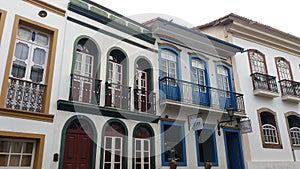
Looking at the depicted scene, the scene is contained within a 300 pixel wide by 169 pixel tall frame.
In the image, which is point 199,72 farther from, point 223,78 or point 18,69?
point 18,69

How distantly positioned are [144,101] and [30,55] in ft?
14.3

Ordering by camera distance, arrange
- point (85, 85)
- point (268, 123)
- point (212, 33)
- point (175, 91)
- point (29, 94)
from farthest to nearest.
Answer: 1. point (212, 33)
2. point (268, 123)
3. point (175, 91)
4. point (85, 85)
5. point (29, 94)

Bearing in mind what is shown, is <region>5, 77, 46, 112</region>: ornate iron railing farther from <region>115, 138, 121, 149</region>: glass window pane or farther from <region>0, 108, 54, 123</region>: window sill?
<region>115, 138, 121, 149</region>: glass window pane

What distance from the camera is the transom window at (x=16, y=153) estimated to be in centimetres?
650

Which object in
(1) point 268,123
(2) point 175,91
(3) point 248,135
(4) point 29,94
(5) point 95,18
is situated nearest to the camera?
(4) point 29,94

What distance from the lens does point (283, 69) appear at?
1546 cm

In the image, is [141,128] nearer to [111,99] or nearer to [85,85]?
[111,99]

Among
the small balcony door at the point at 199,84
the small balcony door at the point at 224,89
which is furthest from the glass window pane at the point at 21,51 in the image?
the small balcony door at the point at 224,89

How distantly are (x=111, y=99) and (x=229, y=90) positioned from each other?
666 cm

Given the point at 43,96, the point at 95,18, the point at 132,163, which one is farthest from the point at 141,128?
the point at 95,18

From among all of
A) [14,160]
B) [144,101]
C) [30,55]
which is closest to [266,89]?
[144,101]

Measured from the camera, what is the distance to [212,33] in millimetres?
14547

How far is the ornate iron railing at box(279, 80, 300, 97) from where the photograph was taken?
14.3 metres

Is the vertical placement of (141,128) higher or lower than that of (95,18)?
lower
